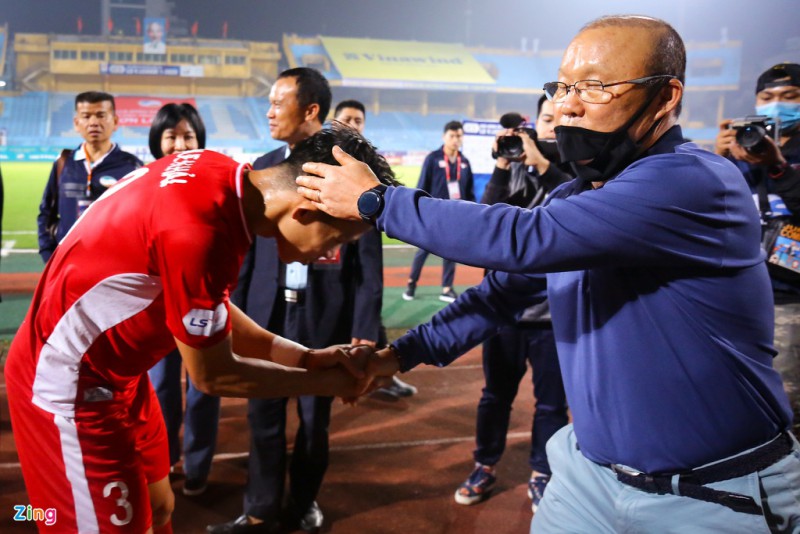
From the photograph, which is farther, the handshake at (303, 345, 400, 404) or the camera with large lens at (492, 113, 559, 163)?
the camera with large lens at (492, 113, 559, 163)

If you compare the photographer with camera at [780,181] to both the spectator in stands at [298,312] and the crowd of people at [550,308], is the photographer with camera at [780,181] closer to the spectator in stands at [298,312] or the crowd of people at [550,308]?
→ the crowd of people at [550,308]

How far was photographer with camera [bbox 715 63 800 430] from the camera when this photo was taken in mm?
3646

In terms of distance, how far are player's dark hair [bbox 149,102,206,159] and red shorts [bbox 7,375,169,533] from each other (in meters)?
2.79

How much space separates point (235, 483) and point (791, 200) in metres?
3.71

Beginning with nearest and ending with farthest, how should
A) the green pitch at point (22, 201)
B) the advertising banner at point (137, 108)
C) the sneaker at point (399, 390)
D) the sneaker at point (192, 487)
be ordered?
the sneaker at point (192, 487), the sneaker at point (399, 390), the green pitch at point (22, 201), the advertising banner at point (137, 108)

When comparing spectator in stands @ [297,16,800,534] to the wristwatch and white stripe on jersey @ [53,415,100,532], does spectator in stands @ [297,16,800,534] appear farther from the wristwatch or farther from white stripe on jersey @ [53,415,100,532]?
white stripe on jersey @ [53,415,100,532]

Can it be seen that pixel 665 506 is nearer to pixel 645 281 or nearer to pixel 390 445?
pixel 645 281

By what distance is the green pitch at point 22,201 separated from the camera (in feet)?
51.5

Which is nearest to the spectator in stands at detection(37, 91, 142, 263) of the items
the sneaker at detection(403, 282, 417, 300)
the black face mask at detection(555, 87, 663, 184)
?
the black face mask at detection(555, 87, 663, 184)

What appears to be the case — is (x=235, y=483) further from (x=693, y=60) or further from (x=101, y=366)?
(x=693, y=60)

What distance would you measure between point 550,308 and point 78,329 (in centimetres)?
138

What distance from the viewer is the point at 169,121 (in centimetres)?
467

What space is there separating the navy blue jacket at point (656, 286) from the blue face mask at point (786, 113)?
8.70 feet

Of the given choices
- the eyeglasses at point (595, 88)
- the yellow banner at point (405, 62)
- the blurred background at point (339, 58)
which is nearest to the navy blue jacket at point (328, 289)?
the eyeglasses at point (595, 88)
